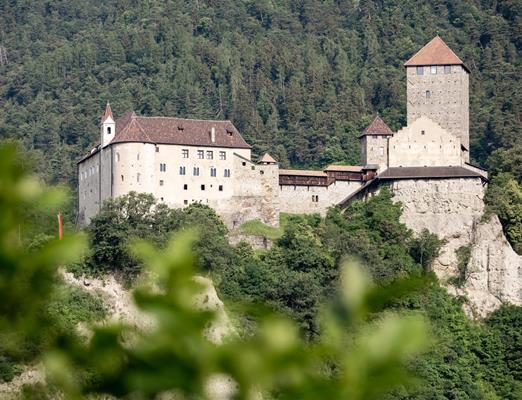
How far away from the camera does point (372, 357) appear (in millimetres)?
3434

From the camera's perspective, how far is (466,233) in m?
57.2

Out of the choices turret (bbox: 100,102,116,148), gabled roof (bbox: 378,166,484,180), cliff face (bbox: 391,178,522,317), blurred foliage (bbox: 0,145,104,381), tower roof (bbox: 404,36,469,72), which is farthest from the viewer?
tower roof (bbox: 404,36,469,72)

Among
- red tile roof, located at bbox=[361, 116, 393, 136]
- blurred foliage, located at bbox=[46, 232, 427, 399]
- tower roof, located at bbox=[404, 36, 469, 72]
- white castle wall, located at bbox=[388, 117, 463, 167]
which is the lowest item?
blurred foliage, located at bbox=[46, 232, 427, 399]

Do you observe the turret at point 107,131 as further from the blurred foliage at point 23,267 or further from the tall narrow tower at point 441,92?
the blurred foliage at point 23,267

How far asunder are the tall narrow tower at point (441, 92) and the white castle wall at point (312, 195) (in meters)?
4.53

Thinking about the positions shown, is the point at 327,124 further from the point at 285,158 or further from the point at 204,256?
the point at 204,256

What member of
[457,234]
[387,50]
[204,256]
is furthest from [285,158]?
[204,256]

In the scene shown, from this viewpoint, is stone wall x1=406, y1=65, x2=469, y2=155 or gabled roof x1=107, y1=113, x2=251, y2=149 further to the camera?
stone wall x1=406, y1=65, x2=469, y2=155

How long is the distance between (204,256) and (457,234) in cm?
1226

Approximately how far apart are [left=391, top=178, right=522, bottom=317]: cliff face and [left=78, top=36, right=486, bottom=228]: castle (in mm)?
546

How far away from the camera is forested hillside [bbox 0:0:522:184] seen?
93.3m

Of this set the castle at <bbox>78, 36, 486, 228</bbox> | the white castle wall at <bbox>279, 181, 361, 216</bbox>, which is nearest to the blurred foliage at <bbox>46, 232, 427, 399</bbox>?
the castle at <bbox>78, 36, 486, 228</bbox>

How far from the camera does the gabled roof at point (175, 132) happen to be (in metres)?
58.1

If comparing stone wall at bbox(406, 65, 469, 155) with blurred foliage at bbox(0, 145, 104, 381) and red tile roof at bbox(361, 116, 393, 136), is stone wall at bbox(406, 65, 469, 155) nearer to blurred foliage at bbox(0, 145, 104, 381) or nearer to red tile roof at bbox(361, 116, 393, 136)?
red tile roof at bbox(361, 116, 393, 136)
